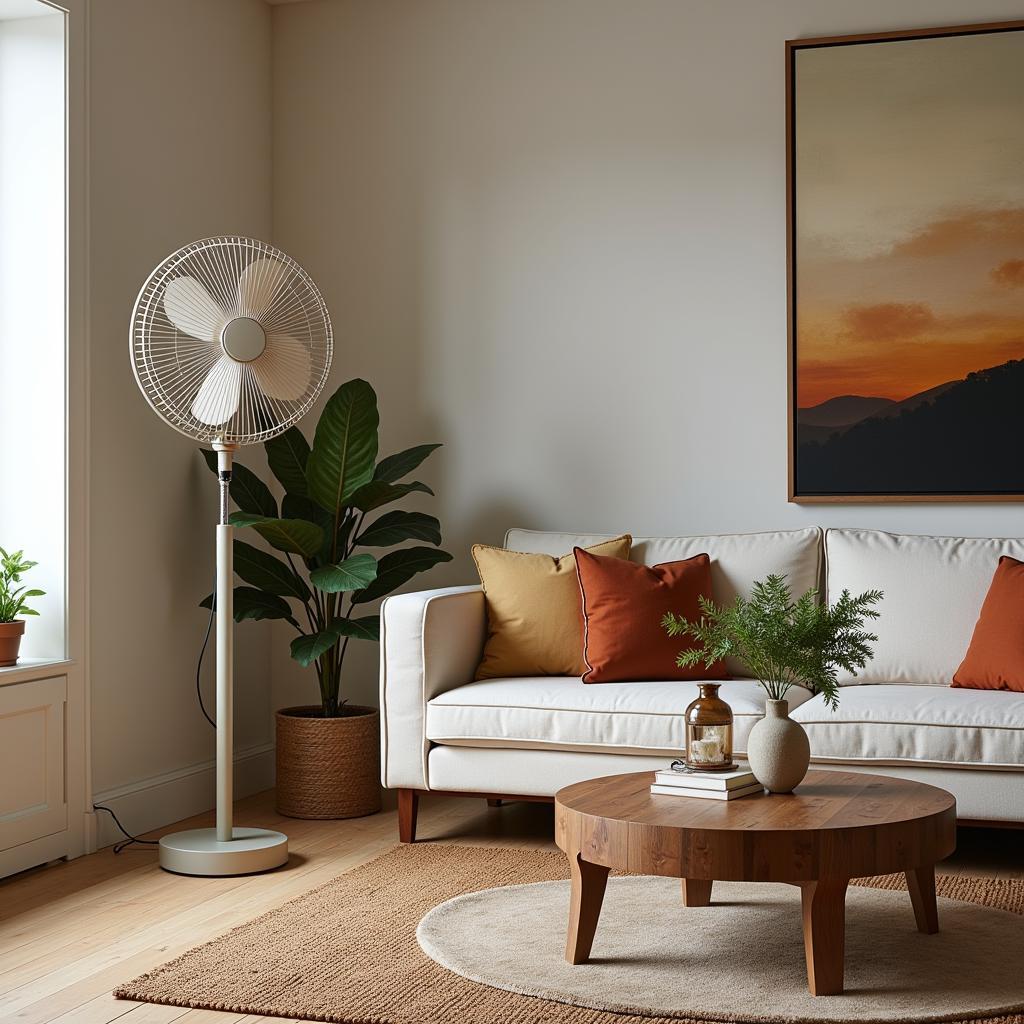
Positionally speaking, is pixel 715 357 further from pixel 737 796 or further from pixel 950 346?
pixel 737 796

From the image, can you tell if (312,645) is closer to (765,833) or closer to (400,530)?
(400,530)

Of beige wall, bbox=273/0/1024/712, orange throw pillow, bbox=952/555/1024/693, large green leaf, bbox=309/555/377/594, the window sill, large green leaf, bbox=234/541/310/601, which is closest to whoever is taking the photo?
the window sill

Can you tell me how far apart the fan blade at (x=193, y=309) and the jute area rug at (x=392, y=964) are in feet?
4.76

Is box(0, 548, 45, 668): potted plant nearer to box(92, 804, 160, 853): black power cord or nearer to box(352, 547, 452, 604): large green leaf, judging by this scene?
box(92, 804, 160, 853): black power cord

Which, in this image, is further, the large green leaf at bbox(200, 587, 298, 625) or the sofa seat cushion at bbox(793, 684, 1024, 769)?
the large green leaf at bbox(200, 587, 298, 625)

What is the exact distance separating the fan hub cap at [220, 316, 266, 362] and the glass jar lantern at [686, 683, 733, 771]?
157 centimetres

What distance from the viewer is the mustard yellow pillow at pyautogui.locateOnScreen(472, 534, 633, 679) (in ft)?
12.6

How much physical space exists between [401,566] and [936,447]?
1.70 metres

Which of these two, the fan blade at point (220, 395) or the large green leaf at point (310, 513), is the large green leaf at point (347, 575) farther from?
the fan blade at point (220, 395)

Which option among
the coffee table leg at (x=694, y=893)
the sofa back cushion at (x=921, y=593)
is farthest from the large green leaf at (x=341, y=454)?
the coffee table leg at (x=694, y=893)

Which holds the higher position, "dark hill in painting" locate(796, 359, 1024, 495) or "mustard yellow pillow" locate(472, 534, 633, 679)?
"dark hill in painting" locate(796, 359, 1024, 495)

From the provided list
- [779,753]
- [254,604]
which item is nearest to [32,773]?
[254,604]

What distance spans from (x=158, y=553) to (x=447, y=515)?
1.03m

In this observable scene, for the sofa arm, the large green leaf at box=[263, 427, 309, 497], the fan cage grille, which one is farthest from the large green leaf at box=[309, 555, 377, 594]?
the fan cage grille
